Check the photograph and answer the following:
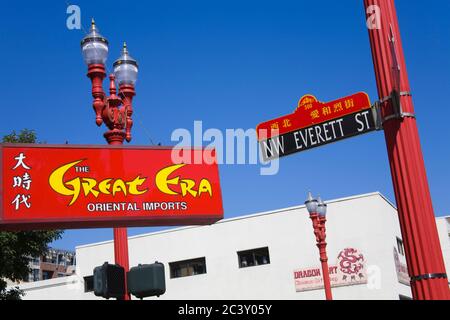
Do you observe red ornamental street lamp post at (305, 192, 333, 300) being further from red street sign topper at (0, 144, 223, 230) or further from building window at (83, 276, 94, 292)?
building window at (83, 276, 94, 292)

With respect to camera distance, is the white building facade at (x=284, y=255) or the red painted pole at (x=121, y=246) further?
the white building facade at (x=284, y=255)

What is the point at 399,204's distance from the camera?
15.6 feet

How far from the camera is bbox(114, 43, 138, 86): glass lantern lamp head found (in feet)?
40.2

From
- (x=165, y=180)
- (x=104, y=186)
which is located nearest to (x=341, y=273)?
(x=165, y=180)

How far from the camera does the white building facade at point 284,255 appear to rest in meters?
34.9

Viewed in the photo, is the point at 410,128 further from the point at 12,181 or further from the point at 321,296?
the point at 321,296

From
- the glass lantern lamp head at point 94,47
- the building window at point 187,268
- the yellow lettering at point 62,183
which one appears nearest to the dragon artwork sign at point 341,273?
the building window at point 187,268

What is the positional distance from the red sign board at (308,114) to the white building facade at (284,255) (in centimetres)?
2968

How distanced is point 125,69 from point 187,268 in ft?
98.0

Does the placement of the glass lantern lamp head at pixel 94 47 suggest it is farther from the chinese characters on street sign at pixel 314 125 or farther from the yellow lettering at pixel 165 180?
the chinese characters on street sign at pixel 314 125

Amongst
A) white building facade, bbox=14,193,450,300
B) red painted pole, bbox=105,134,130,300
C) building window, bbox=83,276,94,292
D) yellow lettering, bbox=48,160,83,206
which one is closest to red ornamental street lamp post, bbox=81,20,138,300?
red painted pole, bbox=105,134,130,300

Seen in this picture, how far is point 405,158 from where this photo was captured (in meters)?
4.75

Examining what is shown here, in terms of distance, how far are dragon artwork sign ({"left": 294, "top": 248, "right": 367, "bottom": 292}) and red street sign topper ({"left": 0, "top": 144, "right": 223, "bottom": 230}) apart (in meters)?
28.9
